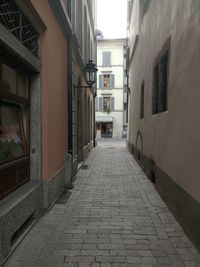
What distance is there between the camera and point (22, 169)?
14.9 feet

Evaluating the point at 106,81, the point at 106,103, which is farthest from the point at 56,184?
the point at 106,81

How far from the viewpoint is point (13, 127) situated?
432 cm

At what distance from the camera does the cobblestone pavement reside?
11.1 feet

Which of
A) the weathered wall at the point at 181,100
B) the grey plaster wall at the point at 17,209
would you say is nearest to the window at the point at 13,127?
the grey plaster wall at the point at 17,209

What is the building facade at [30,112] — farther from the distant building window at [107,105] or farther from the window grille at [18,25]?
the distant building window at [107,105]

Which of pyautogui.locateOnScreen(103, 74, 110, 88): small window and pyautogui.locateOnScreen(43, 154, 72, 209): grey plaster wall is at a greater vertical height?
pyautogui.locateOnScreen(103, 74, 110, 88): small window

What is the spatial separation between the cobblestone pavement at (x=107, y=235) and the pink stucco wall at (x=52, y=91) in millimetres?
961

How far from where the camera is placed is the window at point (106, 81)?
1432 inches

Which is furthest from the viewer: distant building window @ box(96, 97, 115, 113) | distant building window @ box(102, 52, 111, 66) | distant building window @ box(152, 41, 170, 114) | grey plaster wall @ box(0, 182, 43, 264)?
distant building window @ box(96, 97, 115, 113)

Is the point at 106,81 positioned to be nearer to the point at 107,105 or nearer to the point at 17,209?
the point at 107,105

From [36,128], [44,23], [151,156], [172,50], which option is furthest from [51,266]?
[151,156]

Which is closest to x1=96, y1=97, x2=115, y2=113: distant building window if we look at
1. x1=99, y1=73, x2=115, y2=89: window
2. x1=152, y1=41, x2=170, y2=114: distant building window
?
x1=99, y1=73, x2=115, y2=89: window

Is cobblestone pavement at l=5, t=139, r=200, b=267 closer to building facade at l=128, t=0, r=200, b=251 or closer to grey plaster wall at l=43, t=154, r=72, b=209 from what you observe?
grey plaster wall at l=43, t=154, r=72, b=209

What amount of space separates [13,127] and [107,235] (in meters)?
2.19
